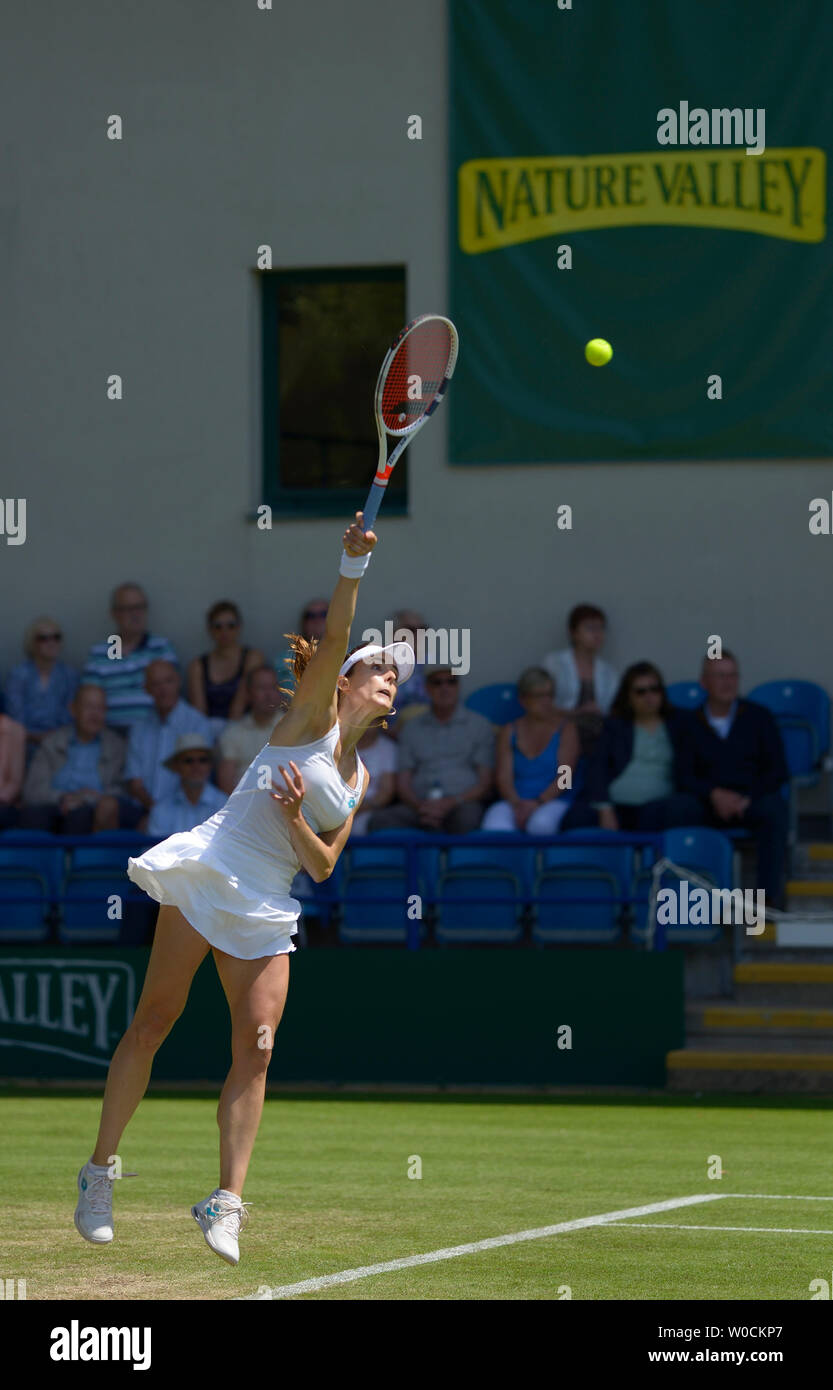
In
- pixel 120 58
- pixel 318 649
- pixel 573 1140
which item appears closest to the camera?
pixel 318 649

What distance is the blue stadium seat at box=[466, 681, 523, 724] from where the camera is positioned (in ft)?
49.0

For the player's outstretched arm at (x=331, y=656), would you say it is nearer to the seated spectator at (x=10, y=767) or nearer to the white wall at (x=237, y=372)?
the seated spectator at (x=10, y=767)

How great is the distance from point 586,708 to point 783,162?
4.21 m

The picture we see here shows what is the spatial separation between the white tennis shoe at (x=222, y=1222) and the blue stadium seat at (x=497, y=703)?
357 inches

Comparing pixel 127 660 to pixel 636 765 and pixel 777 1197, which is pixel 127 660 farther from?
pixel 777 1197

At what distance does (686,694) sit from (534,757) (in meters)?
1.63

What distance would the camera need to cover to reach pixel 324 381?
16109 millimetres

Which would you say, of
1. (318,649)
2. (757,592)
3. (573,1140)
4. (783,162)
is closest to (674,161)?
(783,162)

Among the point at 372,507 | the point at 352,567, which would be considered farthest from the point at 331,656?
the point at 372,507

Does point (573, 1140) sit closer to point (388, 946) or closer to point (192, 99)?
point (388, 946)

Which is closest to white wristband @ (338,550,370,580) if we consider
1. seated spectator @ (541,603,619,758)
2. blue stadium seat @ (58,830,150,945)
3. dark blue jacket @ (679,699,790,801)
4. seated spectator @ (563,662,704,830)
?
seated spectator @ (563,662,704,830)

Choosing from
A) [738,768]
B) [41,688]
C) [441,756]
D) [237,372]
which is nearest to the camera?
[738,768]

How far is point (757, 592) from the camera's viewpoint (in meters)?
15.1
